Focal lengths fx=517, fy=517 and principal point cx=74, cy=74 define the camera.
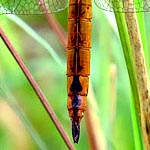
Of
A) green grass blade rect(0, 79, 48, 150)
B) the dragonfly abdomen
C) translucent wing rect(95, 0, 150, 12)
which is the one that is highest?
translucent wing rect(95, 0, 150, 12)

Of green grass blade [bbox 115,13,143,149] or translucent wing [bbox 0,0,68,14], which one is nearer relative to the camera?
green grass blade [bbox 115,13,143,149]

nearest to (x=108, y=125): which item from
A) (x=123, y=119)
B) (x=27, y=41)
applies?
(x=123, y=119)

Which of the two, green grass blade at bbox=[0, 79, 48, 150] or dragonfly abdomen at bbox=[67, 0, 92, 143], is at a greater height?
dragonfly abdomen at bbox=[67, 0, 92, 143]

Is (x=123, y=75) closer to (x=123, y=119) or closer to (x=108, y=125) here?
(x=123, y=119)

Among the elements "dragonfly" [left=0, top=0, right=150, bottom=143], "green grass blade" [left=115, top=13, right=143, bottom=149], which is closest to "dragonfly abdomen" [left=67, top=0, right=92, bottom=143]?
"dragonfly" [left=0, top=0, right=150, bottom=143]

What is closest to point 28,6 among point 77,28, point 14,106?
point 77,28

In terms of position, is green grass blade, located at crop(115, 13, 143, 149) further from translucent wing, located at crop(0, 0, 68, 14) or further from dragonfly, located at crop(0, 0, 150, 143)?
translucent wing, located at crop(0, 0, 68, 14)

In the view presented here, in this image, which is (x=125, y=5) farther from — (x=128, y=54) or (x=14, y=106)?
(x=14, y=106)
